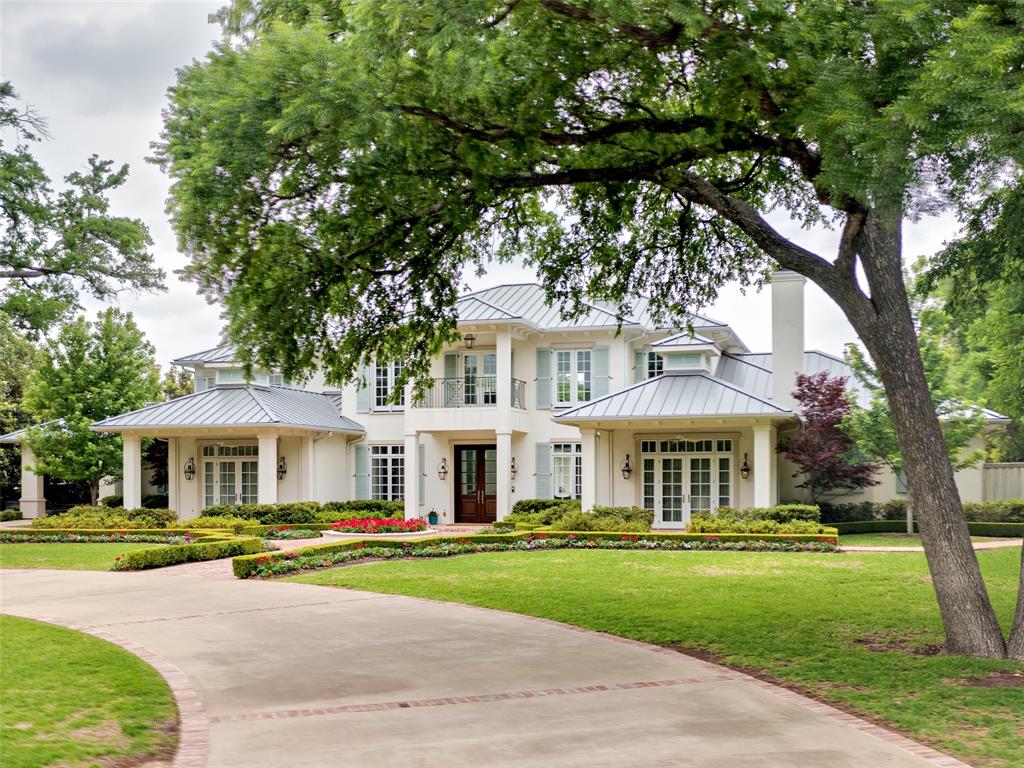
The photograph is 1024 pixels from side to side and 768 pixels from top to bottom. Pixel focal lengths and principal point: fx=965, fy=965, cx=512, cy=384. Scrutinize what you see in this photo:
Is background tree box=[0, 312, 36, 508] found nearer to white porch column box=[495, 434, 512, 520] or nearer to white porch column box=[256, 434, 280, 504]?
white porch column box=[256, 434, 280, 504]

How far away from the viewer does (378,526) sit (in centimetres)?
2580

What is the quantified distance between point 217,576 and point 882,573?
11.5 meters

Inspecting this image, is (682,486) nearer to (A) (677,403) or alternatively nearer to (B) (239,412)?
(A) (677,403)

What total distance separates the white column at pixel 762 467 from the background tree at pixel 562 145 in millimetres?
12704

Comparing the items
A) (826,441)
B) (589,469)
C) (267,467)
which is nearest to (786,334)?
(826,441)

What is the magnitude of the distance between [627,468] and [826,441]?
213 inches

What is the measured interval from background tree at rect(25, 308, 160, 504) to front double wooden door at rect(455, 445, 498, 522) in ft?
38.9

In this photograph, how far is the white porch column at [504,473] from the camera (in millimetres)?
29047

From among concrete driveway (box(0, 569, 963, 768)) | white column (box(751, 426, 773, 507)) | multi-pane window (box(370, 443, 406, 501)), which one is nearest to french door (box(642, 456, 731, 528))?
white column (box(751, 426, 773, 507))

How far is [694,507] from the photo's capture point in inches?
1070

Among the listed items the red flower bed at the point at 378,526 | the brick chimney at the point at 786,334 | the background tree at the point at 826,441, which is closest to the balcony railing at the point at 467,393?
the red flower bed at the point at 378,526

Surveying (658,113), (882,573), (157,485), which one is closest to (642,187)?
(658,113)

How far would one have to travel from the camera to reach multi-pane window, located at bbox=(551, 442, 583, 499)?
98.7ft

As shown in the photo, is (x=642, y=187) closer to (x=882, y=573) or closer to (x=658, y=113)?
(x=658, y=113)
